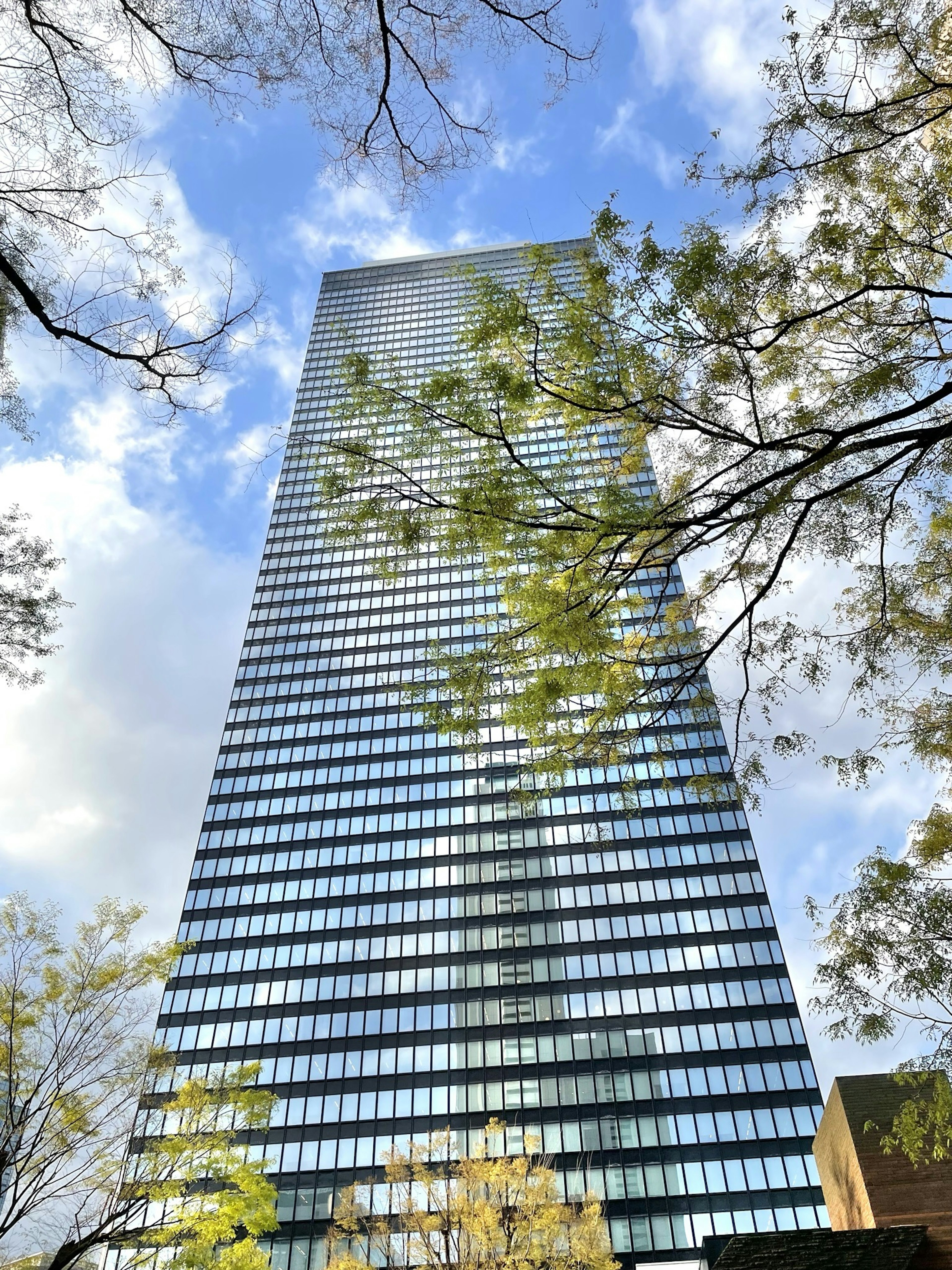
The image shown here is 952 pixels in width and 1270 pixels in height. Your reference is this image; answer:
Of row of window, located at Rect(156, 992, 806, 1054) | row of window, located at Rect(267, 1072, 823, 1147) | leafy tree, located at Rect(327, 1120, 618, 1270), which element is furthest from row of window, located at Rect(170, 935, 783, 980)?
leafy tree, located at Rect(327, 1120, 618, 1270)

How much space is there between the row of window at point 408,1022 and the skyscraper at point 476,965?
0.45 ft

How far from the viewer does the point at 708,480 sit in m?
7.48

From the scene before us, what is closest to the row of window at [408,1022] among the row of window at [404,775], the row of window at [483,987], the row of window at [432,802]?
the row of window at [483,987]

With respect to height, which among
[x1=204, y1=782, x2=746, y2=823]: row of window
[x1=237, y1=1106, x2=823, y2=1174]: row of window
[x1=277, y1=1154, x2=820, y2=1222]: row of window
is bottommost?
[x1=277, y1=1154, x2=820, y2=1222]: row of window

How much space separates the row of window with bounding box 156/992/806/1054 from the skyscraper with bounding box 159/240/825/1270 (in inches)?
5.4

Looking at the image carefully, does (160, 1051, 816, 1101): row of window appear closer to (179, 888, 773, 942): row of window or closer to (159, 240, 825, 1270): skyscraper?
(159, 240, 825, 1270): skyscraper

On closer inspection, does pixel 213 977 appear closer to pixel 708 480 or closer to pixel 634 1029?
pixel 634 1029

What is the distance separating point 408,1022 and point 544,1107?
33.9ft

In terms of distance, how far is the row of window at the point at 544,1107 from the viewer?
44625mm

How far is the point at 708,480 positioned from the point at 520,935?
170ft

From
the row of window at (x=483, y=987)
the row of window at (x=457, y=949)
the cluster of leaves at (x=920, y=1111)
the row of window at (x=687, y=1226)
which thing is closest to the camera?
the cluster of leaves at (x=920, y=1111)

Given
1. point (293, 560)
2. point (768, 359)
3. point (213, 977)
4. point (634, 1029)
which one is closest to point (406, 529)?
point (768, 359)

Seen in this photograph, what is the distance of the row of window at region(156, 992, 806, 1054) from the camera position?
50250mm

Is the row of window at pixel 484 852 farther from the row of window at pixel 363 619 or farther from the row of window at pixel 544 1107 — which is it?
the row of window at pixel 363 619
